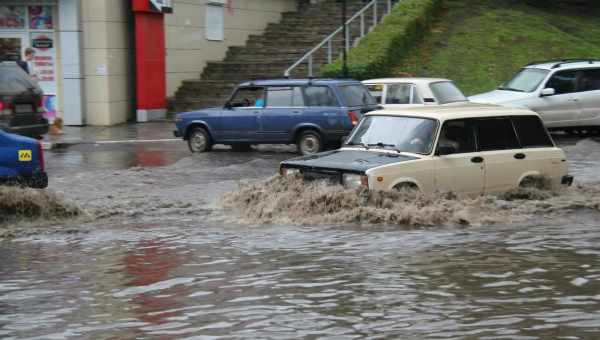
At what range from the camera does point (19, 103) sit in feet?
66.9

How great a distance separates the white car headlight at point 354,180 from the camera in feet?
37.7

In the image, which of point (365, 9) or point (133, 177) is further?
point (365, 9)

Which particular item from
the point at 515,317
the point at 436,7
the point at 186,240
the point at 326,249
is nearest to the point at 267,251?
the point at 326,249

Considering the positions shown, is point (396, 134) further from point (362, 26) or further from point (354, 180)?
point (362, 26)

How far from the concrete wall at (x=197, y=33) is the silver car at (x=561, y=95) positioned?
34.2 feet

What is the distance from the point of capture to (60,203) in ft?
42.1

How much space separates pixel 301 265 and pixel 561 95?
575 inches

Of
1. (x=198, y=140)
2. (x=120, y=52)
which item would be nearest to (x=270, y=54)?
(x=120, y=52)

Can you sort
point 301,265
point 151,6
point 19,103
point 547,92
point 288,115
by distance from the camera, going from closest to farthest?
point 301,265 < point 288,115 < point 19,103 < point 547,92 < point 151,6

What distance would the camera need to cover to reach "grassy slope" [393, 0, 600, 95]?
96.9ft

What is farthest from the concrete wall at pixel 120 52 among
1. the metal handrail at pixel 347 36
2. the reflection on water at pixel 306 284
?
the reflection on water at pixel 306 284

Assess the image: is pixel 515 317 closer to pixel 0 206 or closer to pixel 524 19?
pixel 0 206

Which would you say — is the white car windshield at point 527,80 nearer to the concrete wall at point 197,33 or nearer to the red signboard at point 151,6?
the red signboard at point 151,6

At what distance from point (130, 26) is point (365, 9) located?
8.78 meters
